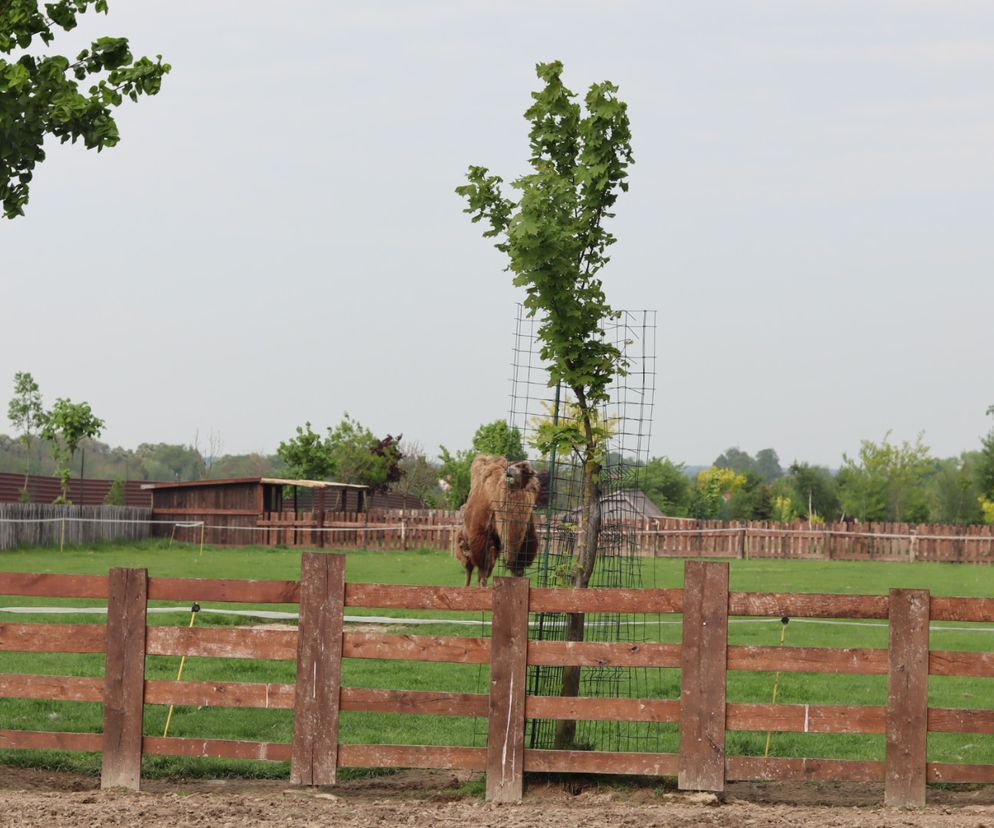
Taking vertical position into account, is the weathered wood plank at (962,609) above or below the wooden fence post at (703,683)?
above

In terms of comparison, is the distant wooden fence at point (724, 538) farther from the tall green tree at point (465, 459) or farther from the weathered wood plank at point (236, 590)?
the weathered wood plank at point (236, 590)

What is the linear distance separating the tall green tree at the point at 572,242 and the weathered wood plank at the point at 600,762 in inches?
33.7

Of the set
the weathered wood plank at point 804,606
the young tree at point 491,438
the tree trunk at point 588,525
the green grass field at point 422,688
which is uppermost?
the young tree at point 491,438

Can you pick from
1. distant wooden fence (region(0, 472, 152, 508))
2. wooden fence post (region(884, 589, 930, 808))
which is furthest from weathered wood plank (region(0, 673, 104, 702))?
distant wooden fence (region(0, 472, 152, 508))

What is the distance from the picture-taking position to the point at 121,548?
38.3 meters

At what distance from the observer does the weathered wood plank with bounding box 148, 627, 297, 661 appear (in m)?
8.20

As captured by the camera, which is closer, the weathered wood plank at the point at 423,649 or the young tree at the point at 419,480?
the weathered wood plank at the point at 423,649

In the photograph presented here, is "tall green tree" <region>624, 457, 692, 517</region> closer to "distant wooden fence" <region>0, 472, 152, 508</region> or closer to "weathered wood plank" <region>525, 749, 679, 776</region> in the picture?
"distant wooden fence" <region>0, 472, 152, 508</region>

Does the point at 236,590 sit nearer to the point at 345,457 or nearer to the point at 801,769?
the point at 801,769

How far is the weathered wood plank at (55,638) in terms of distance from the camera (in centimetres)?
834

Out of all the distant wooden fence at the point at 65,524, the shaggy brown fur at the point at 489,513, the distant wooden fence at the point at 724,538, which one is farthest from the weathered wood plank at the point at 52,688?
the distant wooden fence at the point at 724,538

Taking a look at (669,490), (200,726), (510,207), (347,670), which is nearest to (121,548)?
(347,670)

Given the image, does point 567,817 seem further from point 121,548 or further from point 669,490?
point 669,490

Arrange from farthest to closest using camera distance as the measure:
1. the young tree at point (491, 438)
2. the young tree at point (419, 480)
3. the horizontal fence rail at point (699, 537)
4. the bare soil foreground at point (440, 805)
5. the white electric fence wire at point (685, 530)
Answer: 1. the young tree at point (419, 480)
2. the young tree at point (491, 438)
3. the horizontal fence rail at point (699, 537)
4. the white electric fence wire at point (685, 530)
5. the bare soil foreground at point (440, 805)
